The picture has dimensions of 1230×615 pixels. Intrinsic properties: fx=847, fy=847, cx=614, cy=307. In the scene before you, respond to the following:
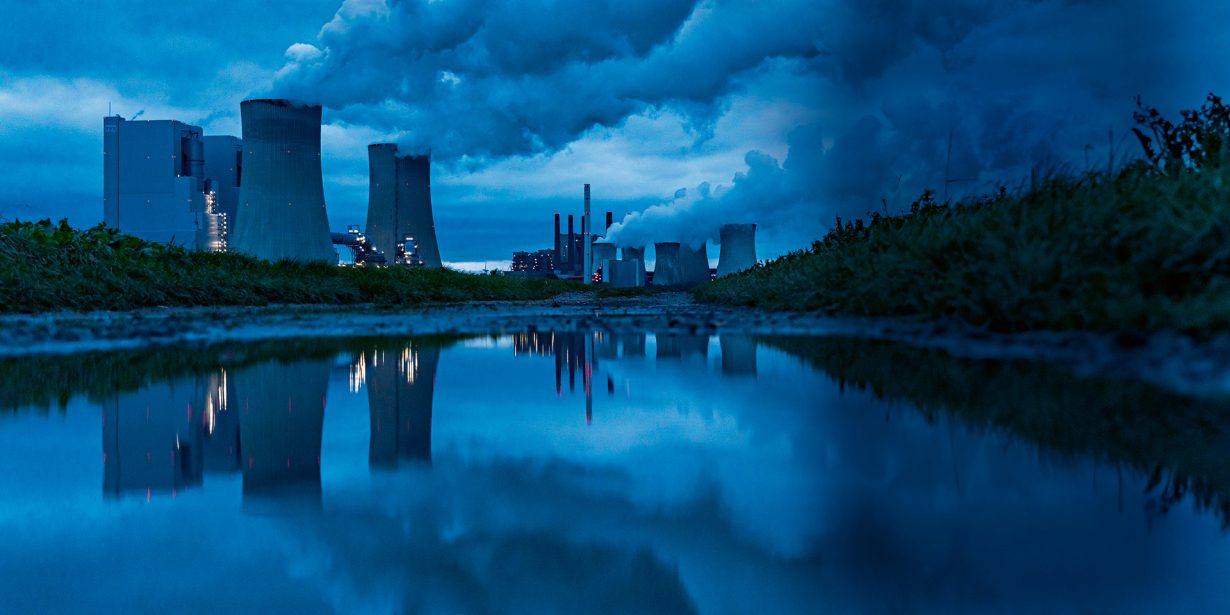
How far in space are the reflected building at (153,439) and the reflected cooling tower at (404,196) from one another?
105ft

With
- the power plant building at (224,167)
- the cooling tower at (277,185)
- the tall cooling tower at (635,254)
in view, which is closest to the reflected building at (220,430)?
the cooling tower at (277,185)

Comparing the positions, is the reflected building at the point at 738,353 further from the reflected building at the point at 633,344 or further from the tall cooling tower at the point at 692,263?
the tall cooling tower at the point at 692,263

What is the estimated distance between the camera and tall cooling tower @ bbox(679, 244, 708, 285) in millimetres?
48469

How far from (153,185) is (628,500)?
2125 inches

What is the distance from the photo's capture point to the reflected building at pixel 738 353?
322 centimetres

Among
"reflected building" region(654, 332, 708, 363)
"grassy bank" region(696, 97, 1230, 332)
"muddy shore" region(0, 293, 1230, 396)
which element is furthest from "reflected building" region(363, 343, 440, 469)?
"grassy bank" region(696, 97, 1230, 332)

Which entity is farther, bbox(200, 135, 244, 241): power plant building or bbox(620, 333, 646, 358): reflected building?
bbox(200, 135, 244, 241): power plant building

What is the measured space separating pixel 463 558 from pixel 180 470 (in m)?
0.83

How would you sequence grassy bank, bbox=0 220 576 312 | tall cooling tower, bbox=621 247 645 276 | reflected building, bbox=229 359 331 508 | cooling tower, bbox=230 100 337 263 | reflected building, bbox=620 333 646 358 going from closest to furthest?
reflected building, bbox=229 359 331 508 → reflected building, bbox=620 333 646 358 → grassy bank, bbox=0 220 576 312 → cooling tower, bbox=230 100 337 263 → tall cooling tower, bbox=621 247 645 276

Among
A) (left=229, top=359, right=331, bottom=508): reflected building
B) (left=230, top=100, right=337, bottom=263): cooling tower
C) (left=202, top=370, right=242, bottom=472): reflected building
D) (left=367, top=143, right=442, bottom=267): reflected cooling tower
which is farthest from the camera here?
(left=367, top=143, right=442, bottom=267): reflected cooling tower

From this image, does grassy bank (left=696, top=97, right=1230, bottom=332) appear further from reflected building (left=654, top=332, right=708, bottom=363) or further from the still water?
reflected building (left=654, top=332, right=708, bottom=363)

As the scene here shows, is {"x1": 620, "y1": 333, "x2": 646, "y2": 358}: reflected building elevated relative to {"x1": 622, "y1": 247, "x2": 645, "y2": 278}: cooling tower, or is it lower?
lower

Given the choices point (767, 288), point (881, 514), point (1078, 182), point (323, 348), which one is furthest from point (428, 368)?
→ point (767, 288)

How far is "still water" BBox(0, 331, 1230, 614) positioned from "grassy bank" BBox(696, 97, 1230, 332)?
0.78 metres
